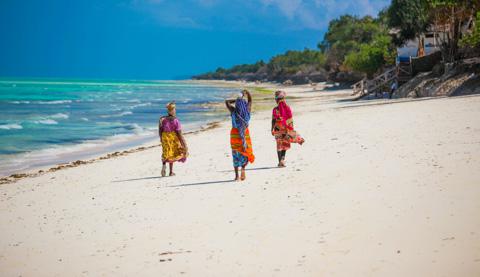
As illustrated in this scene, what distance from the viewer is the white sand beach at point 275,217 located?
5035 millimetres

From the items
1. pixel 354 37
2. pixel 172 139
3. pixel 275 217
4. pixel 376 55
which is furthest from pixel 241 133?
pixel 354 37

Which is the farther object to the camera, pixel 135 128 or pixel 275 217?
pixel 135 128

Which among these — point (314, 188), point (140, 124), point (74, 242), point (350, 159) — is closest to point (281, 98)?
point (350, 159)

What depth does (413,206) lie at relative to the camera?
20.3 ft

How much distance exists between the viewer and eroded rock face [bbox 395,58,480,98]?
2416cm

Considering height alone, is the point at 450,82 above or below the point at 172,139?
above

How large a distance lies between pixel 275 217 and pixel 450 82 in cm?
2198

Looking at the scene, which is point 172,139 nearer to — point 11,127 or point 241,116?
point 241,116

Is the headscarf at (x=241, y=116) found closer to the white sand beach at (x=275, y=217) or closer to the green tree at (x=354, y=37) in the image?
the white sand beach at (x=275, y=217)

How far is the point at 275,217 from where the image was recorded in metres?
6.55

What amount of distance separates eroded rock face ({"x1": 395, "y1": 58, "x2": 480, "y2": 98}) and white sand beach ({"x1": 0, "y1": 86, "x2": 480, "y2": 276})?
14015 mm

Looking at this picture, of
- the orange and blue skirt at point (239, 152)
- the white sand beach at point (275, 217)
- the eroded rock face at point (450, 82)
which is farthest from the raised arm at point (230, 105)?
the eroded rock face at point (450, 82)

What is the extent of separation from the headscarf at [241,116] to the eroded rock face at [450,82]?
17.7 metres

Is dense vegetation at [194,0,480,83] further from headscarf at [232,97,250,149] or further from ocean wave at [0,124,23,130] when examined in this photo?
ocean wave at [0,124,23,130]
